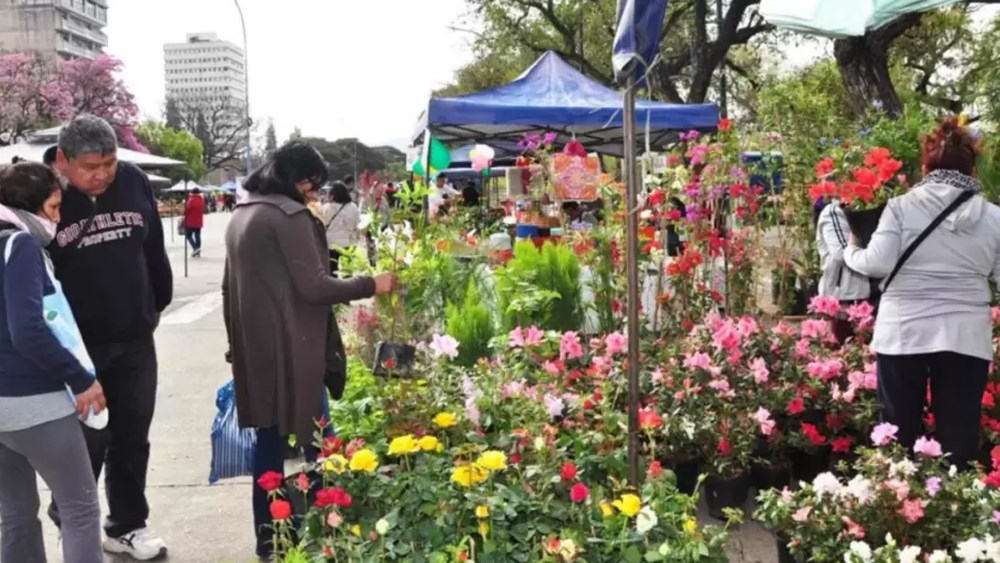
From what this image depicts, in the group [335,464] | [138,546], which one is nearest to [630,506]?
[335,464]

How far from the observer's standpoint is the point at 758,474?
3750 millimetres

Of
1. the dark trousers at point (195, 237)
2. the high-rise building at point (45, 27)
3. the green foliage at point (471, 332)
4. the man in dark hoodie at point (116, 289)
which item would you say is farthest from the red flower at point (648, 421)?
the high-rise building at point (45, 27)

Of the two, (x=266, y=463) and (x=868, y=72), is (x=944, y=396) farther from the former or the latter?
(x=868, y=72)

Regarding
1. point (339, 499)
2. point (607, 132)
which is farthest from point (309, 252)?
point (607, 132)

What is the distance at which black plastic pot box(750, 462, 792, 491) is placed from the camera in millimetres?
3734

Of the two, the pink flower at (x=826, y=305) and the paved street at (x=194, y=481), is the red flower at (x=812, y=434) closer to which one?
the paved street at (x=194, y=481)

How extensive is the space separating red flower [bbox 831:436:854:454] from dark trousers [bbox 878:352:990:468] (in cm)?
37

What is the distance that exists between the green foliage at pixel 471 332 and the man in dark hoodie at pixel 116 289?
1376mm

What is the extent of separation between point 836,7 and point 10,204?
279 centimetres

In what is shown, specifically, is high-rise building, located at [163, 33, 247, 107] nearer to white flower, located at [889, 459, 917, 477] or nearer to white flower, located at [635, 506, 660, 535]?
white flower, located at [889, 459, 917, 477]

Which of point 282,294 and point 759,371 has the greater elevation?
point 282,294

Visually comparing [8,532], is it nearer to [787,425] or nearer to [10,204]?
[10,204]

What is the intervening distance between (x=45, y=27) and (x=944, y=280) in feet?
325

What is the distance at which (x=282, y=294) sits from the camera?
9.89 feet
